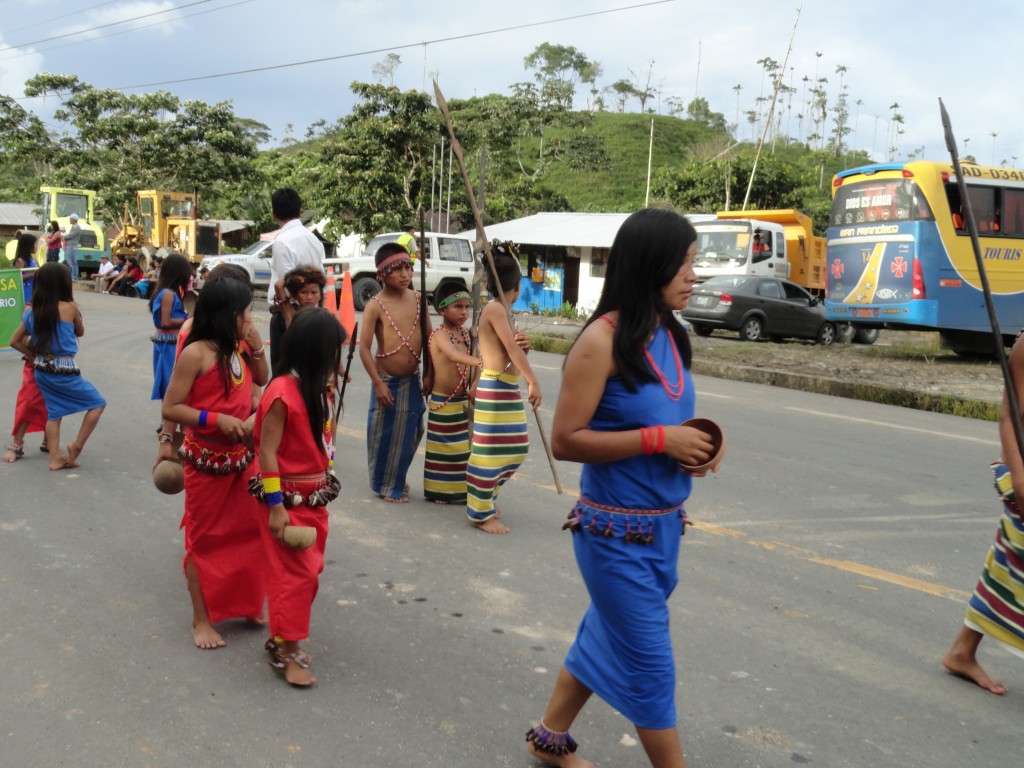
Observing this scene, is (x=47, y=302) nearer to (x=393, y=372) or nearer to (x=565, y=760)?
(x=393, y=372)

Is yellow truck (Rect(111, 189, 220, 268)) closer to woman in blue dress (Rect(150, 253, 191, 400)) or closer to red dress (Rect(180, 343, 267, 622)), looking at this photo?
woman in blue dress (Rect(150, 253, 191, 400))

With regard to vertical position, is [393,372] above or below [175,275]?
below

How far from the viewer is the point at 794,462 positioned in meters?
7.78

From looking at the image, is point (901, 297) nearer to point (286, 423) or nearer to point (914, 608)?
point (914, 608)

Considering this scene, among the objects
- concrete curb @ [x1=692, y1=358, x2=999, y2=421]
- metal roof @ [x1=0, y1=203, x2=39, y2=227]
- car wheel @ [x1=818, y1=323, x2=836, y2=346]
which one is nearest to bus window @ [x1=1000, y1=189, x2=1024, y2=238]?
car wheel @ [x1=818, y1=323, x2=836, y2=346]

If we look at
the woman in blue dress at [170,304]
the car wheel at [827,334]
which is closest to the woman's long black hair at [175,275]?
the woman in blue dress at [170,304]

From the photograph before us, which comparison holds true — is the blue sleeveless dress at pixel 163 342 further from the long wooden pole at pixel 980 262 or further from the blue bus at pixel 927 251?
the blue bus at pixel 927 251

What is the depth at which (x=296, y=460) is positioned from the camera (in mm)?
3604

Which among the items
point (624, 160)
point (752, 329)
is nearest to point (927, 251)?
point (752, 329)

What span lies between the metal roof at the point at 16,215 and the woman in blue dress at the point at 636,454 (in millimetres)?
74873

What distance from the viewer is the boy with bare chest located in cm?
608

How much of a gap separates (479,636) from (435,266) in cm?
2114

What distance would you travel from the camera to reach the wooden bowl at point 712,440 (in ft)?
8.60

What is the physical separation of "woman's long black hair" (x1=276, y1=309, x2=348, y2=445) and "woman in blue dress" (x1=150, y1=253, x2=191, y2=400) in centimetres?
352
